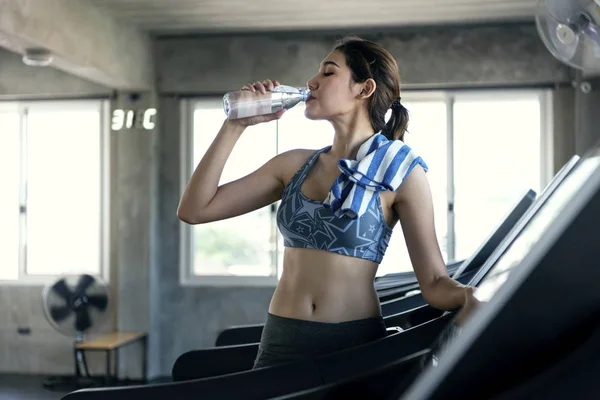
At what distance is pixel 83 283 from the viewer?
5.17 metres

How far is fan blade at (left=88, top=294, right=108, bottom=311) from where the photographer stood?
516 cm

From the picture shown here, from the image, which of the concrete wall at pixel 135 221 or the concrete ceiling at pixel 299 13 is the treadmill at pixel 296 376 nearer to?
the concrete ceiling at pixel 299 13

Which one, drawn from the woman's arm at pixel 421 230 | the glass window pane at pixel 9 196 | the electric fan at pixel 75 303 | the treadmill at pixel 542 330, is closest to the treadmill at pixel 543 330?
the treadmill at pixel 542 330

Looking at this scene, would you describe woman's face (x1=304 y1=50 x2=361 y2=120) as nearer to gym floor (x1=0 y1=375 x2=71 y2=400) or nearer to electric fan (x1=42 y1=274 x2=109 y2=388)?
electric fan (x1=42 y1=274 x2=109 y2=388)

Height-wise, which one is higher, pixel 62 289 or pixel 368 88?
pixel 368 88

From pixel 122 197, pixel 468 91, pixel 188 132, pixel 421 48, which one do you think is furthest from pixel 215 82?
pixel 468 91

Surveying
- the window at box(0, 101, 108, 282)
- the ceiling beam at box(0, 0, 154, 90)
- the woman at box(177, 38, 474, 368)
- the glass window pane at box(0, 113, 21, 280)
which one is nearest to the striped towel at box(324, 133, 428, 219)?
the woman at box(177, 38, 474, 368)

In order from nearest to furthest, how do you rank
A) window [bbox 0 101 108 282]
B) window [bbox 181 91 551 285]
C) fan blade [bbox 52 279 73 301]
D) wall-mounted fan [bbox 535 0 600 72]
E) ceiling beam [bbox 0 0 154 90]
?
wall-mounted fan [bbox 535 0 600 72] → ceiling beam [bbox 0 0 154 90] → fan blade [bbox 52 279 73 301] → window [bbox 181 91 551 285] → window [bbox 0 101 108 282]

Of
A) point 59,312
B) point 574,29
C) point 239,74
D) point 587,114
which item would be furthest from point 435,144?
point 574,29

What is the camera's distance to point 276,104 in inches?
55.5

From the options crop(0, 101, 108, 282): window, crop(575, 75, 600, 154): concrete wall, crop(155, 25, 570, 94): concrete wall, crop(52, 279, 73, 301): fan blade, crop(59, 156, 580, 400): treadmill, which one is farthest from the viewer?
crop(0, 101, 108, 282): window

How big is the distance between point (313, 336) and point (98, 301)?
4.29 metres

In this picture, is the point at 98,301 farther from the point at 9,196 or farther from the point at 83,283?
the point at 9,196

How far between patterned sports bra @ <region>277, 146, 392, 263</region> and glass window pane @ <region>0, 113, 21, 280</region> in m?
5.35
